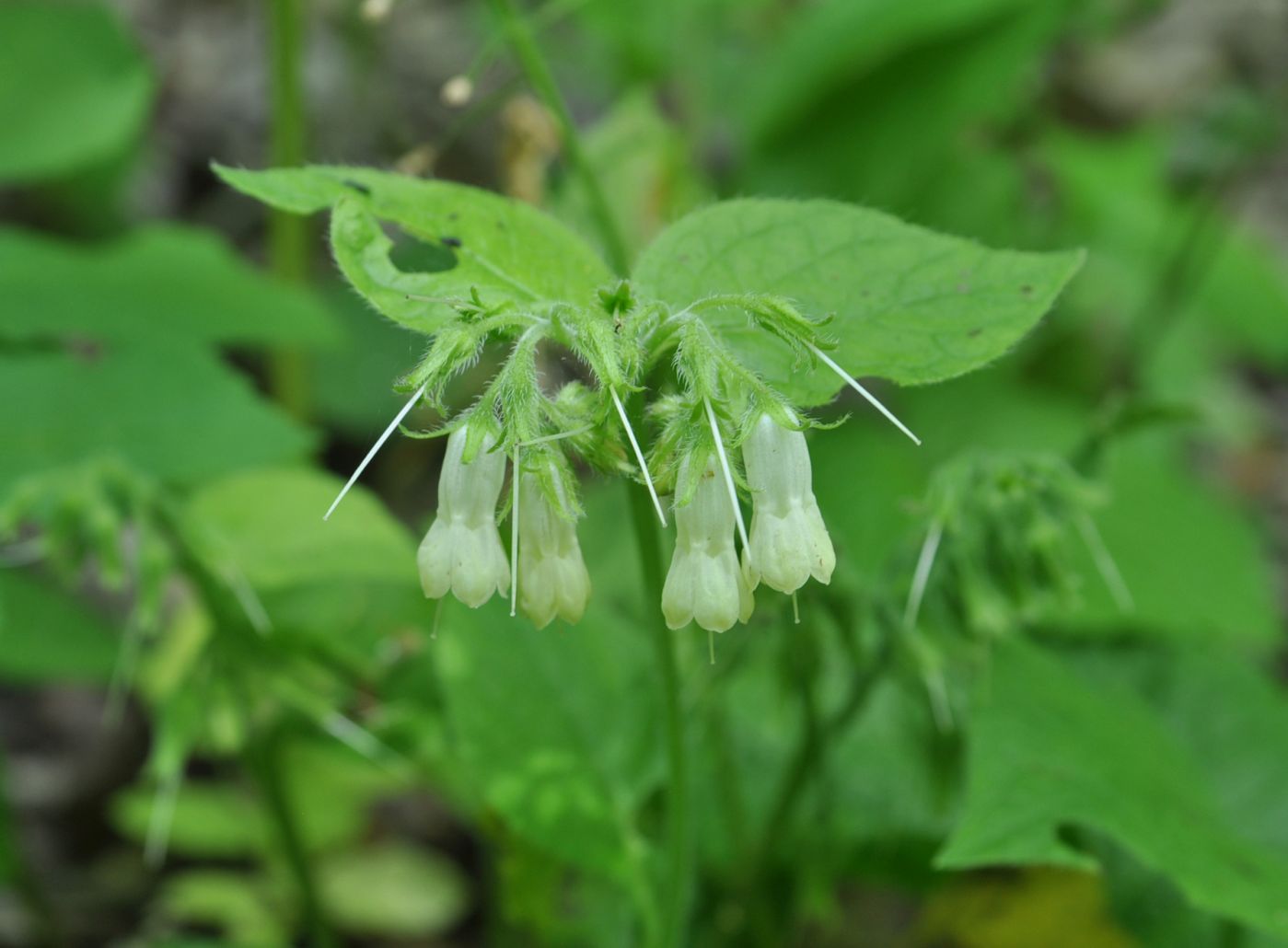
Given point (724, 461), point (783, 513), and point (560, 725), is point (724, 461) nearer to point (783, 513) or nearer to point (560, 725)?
point (783, 513)

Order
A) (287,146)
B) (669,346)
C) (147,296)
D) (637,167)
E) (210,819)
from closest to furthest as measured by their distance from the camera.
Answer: (669,346)
(147,296)
(210,819)
(287,146)
(637,167)

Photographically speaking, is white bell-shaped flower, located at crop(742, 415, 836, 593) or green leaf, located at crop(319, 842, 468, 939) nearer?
white bell-shaped flower, located at crop(742, 415, 836, 593)

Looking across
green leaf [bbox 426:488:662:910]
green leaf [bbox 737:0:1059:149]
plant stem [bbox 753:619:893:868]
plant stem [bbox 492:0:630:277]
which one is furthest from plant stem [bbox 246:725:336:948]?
green leaf [bbox 737:0:1059:149]

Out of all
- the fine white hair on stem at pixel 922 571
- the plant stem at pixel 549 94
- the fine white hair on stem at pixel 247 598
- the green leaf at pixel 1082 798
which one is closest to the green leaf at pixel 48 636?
the fine white hair on stem at pixel 247 598

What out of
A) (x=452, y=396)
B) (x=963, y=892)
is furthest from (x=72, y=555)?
(x=452, y=396)

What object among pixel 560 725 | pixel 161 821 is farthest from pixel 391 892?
pixel 560 725

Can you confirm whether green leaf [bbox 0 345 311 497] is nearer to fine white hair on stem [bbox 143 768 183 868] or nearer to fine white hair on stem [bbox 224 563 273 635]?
fine white hair on stem [bbox 224 563 273 635]

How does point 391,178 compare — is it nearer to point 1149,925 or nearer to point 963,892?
point 1149,925
